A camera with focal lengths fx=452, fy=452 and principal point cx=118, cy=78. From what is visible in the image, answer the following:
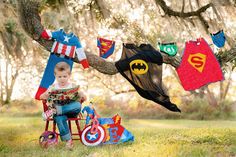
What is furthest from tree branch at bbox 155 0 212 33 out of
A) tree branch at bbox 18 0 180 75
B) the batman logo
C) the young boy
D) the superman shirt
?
the young boy

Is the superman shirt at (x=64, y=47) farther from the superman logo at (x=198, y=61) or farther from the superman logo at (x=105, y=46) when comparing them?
the superman logo at (x=198, y=61)

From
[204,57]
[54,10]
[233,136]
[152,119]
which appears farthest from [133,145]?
[152,119]

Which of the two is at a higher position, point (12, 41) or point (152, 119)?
point (12, 41)

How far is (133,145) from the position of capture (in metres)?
5.52

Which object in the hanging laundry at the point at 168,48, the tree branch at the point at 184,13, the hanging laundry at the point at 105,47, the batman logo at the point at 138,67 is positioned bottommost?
the batman logo at the point at 138,67

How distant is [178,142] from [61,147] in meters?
1.57

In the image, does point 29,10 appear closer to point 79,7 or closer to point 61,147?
point 61,147

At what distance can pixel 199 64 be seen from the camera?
17.7 ft

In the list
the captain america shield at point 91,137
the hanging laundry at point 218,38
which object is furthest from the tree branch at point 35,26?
the hanging laundry at point 218,38

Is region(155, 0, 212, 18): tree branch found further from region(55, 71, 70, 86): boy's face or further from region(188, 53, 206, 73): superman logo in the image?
region(55, 71, 70, 86): boy's face

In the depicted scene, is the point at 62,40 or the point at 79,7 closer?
the point at 62,40

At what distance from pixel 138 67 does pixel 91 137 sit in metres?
1.00

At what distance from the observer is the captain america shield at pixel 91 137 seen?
5.33m

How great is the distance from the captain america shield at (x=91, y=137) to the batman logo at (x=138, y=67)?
0.81 metres
